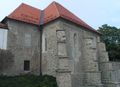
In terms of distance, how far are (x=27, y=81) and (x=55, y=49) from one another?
477 cm

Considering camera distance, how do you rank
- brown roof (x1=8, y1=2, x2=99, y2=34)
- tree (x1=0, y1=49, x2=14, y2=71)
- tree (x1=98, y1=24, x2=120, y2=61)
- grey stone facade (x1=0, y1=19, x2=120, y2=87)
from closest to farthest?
tree (x1=0, y1=49, x2=14, y2=71)
grey stone facade (x1=0, y1=19, x2=120, y2=87)
brown roof (x1=8, y1=2, x2=99, y2=34)
tree (x1=98, y1=24, x2=120, y2=61)

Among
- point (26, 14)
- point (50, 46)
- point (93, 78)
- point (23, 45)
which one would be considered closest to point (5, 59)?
point (23, 45)

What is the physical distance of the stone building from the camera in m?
20.0

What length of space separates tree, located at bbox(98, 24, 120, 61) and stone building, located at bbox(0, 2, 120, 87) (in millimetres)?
19850

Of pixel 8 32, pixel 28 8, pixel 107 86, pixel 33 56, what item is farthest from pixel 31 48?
pixel 107 86

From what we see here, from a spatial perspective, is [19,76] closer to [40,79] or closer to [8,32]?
[40,79]

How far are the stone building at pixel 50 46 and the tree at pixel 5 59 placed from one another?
15.3 inches

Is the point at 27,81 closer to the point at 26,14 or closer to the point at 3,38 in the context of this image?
the point at 3,38

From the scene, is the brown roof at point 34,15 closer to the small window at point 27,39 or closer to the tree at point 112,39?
the small window at point 27,39

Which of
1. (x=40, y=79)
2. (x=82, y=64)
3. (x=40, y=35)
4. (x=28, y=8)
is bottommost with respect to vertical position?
(x=40, y=79)

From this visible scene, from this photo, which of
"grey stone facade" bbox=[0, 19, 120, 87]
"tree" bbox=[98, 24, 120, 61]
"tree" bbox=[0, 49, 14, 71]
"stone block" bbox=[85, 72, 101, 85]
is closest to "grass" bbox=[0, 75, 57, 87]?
"grey stone facade" bbox=[0, 19, 120, 87]

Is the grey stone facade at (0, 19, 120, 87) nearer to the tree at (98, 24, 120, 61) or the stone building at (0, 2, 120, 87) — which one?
the stone building at (0, 2, 120, 87)

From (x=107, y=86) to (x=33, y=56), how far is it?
1035 centimetres

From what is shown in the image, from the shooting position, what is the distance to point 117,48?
43.0 meters
